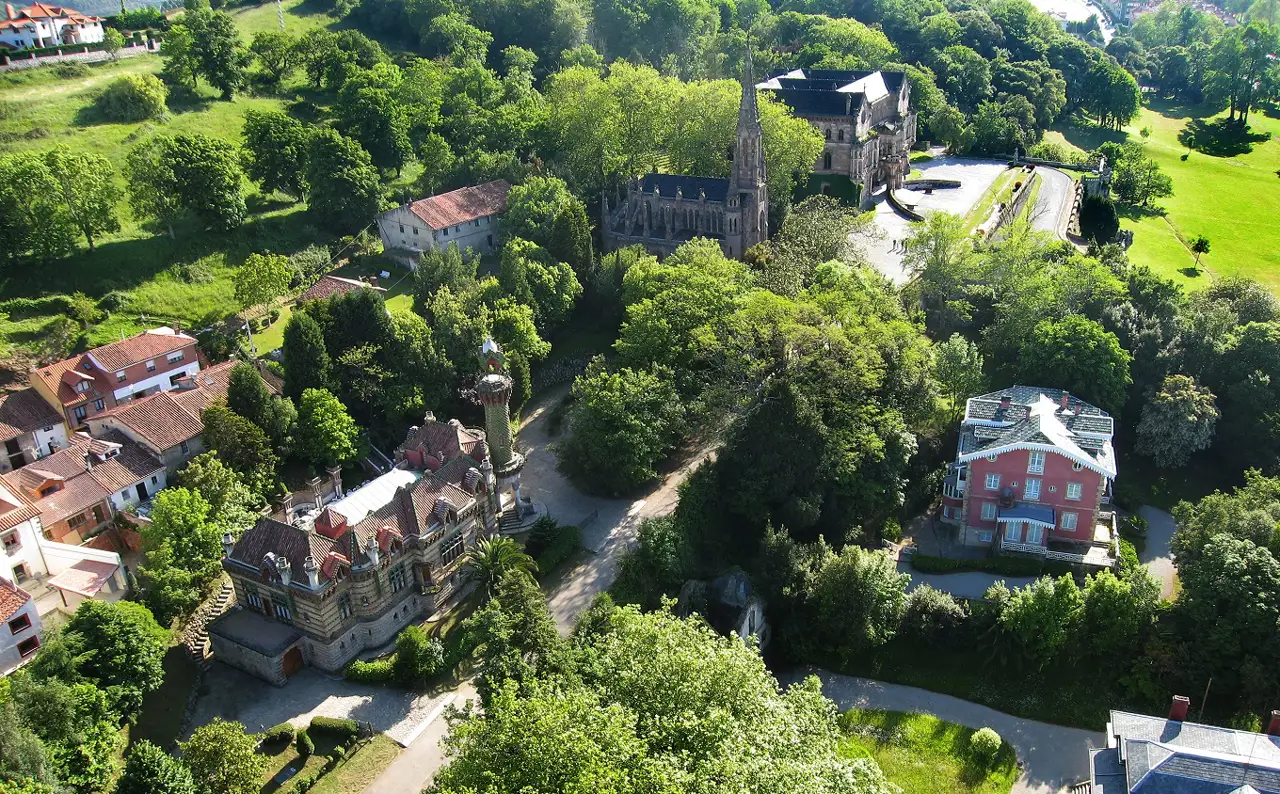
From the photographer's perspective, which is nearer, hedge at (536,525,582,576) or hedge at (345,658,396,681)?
hedge at (345,658,396,681)

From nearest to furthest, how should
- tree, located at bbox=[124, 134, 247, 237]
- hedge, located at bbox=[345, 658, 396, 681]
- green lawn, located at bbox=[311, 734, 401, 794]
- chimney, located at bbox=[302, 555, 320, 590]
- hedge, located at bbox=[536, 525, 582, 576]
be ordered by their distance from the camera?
green lawn, located at bbox=[311, 734, 401, 794]
chimney, located at bbox=[302, 555, 320, 590]
hedge, located at bbox=[345, 658, 396, 681]
hedge, located at bbox=[536, 525, 582, 576]
tree, located at bbox=[124, 134, 247, 237]

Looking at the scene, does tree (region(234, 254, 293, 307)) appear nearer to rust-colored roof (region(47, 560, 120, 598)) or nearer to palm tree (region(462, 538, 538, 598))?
rust-colored roof (region(47, 560, 120, 598))

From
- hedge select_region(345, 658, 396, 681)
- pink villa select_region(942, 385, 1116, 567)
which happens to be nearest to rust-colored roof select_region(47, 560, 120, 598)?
hedge select_region(345, 658, 396, 681)


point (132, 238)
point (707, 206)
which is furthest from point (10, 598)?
point (707, 206)

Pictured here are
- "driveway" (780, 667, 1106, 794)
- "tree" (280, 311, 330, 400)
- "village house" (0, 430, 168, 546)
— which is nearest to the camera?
"driveway" (780, 667, 1106, 794)

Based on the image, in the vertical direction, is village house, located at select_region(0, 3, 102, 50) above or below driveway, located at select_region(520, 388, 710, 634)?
above

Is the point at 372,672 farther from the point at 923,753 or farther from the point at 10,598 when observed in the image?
the point at 923,753
